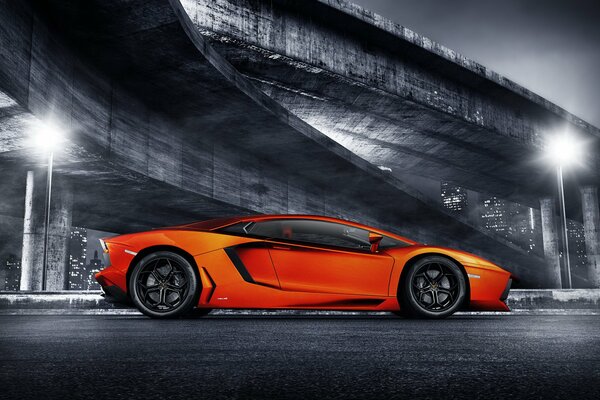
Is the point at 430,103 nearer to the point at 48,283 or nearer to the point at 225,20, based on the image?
the point at 225,20

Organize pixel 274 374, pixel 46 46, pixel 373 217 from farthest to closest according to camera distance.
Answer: pixel 373 217 → pixel 46 46 → pixel 274 374

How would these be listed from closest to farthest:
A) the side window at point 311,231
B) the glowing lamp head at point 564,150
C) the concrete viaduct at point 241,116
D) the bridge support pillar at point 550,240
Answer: the side window at point 311,231 < the concrete viaduct at point 241,116 < the glowing lamp head at point 564,150 < the bridge support pillar at point 550,240

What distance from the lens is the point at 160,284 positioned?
632 centimetres

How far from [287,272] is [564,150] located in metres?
26.9

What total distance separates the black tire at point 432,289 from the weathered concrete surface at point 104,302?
3388 millimetres

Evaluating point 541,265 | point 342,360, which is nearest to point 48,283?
point 342,360

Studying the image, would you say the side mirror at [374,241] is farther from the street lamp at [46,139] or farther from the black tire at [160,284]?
the street lamp at [46,139]

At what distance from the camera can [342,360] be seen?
10.5ft

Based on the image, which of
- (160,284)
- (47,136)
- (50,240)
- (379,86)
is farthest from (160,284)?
(379,86)

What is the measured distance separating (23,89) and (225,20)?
9270 millimetres

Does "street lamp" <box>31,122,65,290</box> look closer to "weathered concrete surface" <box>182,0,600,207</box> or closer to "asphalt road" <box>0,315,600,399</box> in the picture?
"weathered concrete surface" <box>182,0,600,207</box>

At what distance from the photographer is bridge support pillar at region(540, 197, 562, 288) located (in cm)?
4384

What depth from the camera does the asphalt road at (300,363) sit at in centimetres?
229

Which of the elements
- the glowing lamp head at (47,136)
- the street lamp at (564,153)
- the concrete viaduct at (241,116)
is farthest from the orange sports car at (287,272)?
the street lamp at (564,153)
